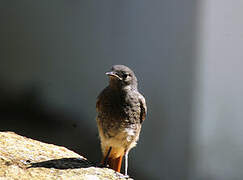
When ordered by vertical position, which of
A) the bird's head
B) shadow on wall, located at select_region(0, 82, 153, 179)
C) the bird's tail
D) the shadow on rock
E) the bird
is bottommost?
shadow on wall, located at select_region(0, 82, 153, 179)

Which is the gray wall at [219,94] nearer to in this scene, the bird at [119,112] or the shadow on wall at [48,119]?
the shadow on wall at [48,119]

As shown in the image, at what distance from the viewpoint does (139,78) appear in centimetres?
675

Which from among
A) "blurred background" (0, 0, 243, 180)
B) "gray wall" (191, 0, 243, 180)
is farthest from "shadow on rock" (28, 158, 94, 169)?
"gray wall" (191, 0, 243, 180)

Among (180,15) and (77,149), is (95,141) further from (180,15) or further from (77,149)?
(180,15)

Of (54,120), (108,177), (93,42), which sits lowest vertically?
(54,120)

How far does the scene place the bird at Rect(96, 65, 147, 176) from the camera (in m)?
4.34

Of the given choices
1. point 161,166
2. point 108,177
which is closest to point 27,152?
point 108,177

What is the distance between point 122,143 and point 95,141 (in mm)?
2656

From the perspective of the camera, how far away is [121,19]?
681 cm

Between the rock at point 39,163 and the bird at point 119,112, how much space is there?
40 centimetres

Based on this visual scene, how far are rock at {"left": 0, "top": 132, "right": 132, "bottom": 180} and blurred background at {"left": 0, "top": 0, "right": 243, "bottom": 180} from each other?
8.00ft

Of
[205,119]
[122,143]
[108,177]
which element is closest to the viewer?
[108,177]

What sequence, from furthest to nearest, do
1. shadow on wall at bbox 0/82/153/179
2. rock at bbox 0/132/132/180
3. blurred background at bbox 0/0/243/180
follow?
shadow on wall at bbox 0/82/153/179 → blurred background at bbox 0/0/243/180 → rock at bbox 0/132/132/180

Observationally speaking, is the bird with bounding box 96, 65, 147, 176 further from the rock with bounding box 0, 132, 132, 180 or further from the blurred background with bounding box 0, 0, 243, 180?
the blurred background with bounding box 0, 0, 243, 180
